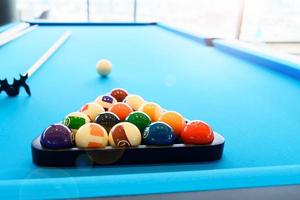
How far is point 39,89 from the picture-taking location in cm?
129

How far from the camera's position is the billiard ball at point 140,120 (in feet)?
2.69

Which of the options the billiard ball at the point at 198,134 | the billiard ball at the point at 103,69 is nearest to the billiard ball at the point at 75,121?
the billiard ball at the point at 198,134

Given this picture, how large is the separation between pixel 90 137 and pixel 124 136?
8 cm

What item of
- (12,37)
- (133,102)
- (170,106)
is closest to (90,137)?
(133,102)

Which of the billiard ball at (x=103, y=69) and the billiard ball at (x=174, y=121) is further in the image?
the billiard ball at (x=103, y=69)

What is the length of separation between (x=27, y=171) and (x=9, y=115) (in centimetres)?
38

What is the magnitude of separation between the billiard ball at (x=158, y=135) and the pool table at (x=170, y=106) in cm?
6

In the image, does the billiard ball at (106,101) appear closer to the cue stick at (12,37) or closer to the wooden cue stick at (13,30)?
the cue stick at (12,37)

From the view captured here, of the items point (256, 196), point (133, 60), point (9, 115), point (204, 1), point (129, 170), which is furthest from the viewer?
point (204, 1)

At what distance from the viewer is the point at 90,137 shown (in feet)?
2.43

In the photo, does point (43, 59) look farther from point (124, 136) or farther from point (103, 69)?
point (124, 136)

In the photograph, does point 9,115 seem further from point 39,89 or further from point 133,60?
point 133,60

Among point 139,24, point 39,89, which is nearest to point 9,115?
point 39,89

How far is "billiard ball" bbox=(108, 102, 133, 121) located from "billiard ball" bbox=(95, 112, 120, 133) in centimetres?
5
